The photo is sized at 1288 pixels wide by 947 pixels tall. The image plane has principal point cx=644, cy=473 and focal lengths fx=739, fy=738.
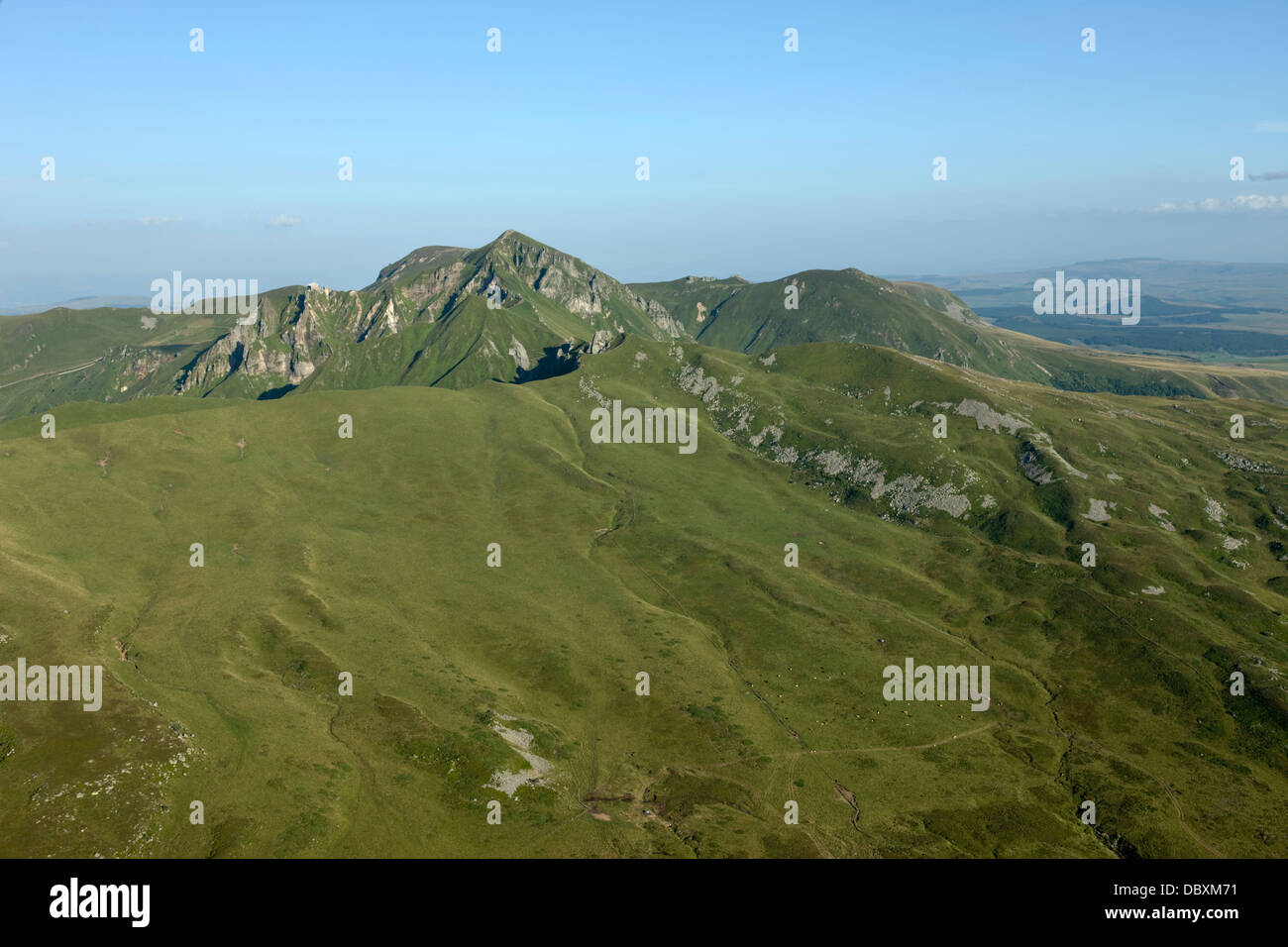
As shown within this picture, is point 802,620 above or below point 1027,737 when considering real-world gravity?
above

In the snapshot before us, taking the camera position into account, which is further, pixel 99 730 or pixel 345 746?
pixel 345 746

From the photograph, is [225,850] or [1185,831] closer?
[225,850]

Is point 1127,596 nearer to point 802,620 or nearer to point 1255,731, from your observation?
point 1255,731

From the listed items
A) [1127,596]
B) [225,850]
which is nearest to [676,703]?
[225,850]

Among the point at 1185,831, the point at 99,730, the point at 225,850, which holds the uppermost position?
the point at 99,730

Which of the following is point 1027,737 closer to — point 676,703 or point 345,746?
point 676,703
